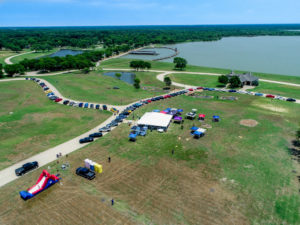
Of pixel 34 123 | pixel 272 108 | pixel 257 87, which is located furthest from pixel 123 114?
pixel 257 87

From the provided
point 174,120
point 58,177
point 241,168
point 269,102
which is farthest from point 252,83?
point 58,177

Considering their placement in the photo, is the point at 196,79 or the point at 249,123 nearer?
the point at 249,123

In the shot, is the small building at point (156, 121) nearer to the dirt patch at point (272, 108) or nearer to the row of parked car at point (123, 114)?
the row of parked car at point (123, 114)

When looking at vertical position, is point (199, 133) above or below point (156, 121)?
below

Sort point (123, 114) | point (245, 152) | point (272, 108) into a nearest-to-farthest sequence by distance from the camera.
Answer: point (245, 152), point (123, 114), point (272, 108)

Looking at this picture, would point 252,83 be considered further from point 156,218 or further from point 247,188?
point 156,218

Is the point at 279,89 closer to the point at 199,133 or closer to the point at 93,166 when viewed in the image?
the point at 199,133

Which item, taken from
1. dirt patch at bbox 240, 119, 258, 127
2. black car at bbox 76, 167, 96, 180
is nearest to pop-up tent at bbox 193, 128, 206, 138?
dirt patch at bbox 240, 119, 258, 127
